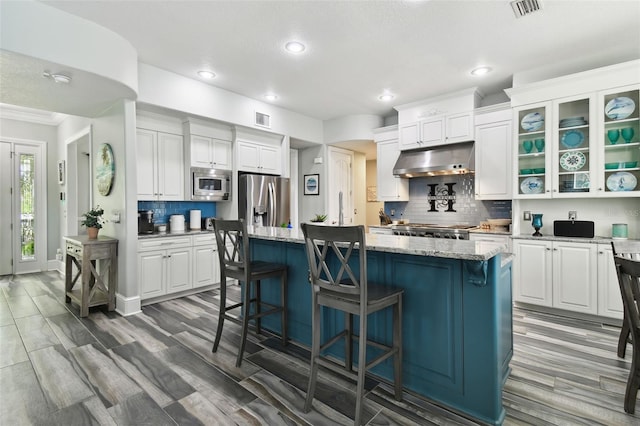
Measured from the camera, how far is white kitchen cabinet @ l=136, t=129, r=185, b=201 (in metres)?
4.17

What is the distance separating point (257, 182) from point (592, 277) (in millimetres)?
4346

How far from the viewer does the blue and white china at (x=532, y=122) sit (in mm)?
3898

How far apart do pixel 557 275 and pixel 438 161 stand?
2.09 meters

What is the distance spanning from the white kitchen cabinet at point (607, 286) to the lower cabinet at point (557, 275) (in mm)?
36

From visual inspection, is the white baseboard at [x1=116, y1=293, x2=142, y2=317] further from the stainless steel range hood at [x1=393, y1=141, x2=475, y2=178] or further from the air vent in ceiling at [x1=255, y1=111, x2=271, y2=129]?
the stainless steel range hood at [x1=393, y1=141, x2=475, y2=178]

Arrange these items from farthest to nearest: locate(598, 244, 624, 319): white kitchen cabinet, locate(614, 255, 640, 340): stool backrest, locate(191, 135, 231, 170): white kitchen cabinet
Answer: locate(191, 135, 231, 170): white kitchen cabinet
locate(598, 244, 624, 319): white kitchen cabinet
locate(614, 255, 640, 340): stool backrest

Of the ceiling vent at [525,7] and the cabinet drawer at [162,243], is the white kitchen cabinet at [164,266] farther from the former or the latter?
the ceiling vent at [525,7]

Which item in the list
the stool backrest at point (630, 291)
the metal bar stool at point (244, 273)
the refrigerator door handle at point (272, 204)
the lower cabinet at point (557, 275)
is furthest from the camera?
the refrigerator door handle at point (272, 204)

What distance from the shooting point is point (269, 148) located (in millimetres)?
5367

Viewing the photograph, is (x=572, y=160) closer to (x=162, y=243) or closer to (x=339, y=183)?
(x=339, y=183)

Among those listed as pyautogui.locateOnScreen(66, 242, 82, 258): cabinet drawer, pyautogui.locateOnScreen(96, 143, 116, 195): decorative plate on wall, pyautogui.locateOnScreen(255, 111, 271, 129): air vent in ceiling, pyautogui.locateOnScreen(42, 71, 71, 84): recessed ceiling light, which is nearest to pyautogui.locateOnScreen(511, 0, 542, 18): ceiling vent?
pyautogui.locateOnScreen(255, 111, 271, 129): air vent in ceiling

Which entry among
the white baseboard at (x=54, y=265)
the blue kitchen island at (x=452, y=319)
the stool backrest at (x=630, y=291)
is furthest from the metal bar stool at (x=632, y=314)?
the white baseboard at (x=54, y=265)

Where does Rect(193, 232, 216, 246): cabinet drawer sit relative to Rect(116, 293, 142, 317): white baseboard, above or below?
above

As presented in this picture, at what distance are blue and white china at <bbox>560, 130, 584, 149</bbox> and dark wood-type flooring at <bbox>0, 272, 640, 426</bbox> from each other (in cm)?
200
